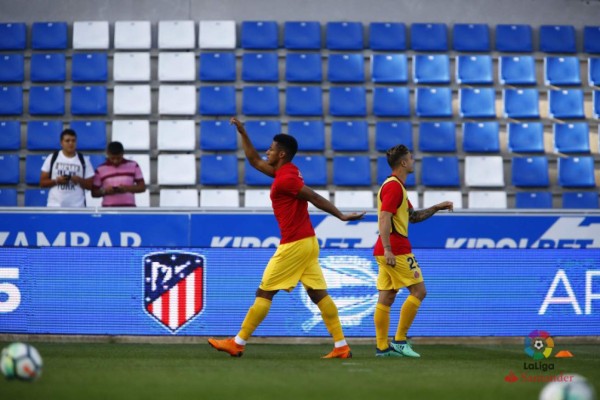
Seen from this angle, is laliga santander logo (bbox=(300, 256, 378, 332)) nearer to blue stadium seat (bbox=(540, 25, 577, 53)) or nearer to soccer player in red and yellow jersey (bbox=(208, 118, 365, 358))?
soccer player in red and yellow jersey (bbox=(208, 118, 365, 358))

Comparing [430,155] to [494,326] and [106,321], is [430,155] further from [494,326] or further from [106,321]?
[106,321]

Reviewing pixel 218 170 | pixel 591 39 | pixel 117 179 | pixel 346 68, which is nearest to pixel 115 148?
pixel 117 179

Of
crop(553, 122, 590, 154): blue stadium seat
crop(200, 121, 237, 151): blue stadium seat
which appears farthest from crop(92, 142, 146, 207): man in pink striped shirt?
crop(553, 122, 590, 154): blue stadium seat

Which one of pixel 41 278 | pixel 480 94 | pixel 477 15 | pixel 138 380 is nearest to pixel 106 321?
pixel 41 278

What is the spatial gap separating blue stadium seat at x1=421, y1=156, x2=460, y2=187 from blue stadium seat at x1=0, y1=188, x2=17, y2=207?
6.57 meters

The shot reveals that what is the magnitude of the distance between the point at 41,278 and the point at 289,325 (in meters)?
2.67

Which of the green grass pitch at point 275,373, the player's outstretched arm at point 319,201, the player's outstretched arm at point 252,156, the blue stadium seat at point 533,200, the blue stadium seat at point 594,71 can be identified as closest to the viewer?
the green grass pitch at point 275,373

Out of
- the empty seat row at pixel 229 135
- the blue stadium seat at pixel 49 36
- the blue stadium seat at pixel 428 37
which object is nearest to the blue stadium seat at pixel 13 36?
the blue stadium seat at pixel 49 36

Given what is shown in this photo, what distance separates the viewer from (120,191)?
13016 millimetres

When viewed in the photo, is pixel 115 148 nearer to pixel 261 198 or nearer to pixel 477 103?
pixel 261 198

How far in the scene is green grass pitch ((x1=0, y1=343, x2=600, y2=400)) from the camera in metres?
6.05

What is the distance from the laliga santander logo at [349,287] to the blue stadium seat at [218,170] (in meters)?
5.45

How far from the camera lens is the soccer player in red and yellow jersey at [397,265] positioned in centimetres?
896

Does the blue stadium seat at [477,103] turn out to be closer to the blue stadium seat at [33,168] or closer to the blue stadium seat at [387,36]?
the blue stadium seat at [387,36]
